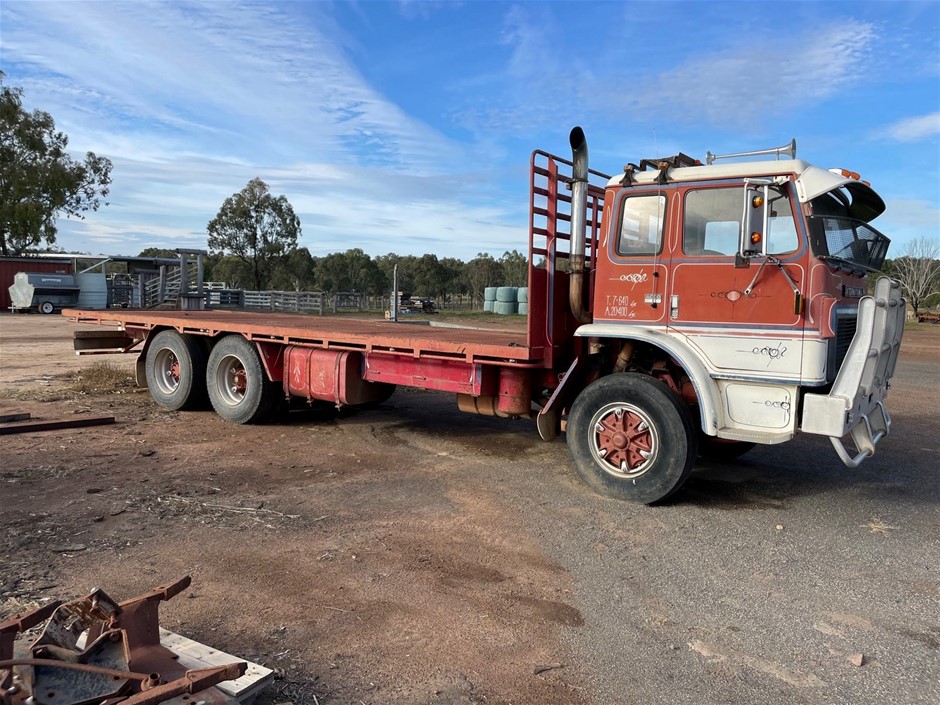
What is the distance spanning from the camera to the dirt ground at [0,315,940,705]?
345cm

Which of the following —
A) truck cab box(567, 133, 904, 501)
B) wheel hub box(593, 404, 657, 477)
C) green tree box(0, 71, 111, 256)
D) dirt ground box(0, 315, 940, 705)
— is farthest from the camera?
green tree box(0, 71, 111, 256)

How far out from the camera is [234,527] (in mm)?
5281

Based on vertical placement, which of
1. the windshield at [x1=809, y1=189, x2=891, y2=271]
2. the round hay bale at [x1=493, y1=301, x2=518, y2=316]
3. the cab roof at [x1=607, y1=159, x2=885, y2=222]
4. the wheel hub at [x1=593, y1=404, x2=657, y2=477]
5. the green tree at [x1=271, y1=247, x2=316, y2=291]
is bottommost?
the wheel hub at [x1=593, y1=404, x2=657, y2=477]

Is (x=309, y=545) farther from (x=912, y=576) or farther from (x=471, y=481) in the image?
(x=912, y=576)

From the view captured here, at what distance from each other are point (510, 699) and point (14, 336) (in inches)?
943

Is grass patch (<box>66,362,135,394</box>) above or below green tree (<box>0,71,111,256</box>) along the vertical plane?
below

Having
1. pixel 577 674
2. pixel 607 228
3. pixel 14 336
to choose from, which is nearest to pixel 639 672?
pixel 577 674

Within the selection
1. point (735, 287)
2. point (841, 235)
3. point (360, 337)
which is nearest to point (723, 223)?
point (735, 287)

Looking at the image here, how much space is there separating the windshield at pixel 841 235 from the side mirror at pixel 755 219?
356mm

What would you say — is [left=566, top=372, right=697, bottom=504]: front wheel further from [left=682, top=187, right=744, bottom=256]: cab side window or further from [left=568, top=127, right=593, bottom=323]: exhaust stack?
[left=682, top=187, right=744, bottom=256]: cab side window

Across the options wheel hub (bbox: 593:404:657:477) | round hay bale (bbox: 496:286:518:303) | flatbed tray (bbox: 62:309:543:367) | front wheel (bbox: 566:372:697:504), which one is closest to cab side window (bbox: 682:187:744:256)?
front wheel (bbox: 566:372:697:504)

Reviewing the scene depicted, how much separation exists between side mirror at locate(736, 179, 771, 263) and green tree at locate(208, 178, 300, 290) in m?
44.5

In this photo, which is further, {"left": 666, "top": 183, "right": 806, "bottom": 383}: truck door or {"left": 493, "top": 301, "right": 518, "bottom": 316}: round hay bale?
{"left": 493, "top": 301, "right": 518, "bottom": 316}: round hay bale

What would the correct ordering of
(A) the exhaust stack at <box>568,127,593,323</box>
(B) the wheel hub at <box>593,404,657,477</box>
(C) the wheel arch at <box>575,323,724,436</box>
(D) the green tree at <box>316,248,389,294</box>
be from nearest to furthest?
(C) the wheel arch at <box>575,323,724,436</box>, (B) the wheel hub at <box>593,404,657,477</box>, (A) the exhaust stack at <box>568,127,593,323</box>, (D) the green tree at <box>316,248,389,294</box>
